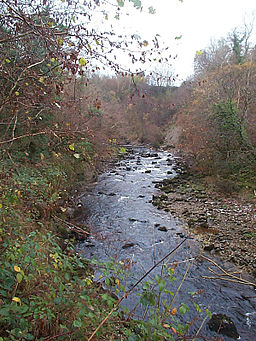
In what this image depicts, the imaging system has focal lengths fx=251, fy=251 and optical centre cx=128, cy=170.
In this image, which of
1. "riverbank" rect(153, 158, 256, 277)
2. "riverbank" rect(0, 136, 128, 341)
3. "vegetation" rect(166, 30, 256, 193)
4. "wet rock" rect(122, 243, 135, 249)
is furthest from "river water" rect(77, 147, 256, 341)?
"vegetation" rect(166, 30, 256, 193)

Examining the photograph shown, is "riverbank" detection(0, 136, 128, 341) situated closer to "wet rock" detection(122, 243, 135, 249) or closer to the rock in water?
the rock in water

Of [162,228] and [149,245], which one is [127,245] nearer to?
[149,245]

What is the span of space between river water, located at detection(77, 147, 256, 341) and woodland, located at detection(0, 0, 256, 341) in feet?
2.81

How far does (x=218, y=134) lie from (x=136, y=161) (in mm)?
7259

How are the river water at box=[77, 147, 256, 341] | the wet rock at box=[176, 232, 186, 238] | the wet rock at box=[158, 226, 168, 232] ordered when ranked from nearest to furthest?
the river water at box=[77, 147, 256, 341]
the wet rock at box=[176, 232, 186, 238]
the wet rock at box=[158, 226, 168, 232]

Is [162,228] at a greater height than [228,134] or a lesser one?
lesser

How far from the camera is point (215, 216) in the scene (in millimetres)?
8992

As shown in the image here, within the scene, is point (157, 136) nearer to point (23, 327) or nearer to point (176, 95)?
point (176, 95)

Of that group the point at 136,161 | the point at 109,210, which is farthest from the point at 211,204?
the point at 136,161

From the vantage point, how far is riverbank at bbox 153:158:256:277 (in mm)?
A: 6734

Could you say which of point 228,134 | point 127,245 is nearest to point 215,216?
point 127,245

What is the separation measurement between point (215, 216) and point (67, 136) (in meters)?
7.70

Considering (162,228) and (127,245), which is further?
(162,228)

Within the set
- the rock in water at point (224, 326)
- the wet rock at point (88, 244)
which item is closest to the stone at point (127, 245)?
the wet rock at point (88, 244)
